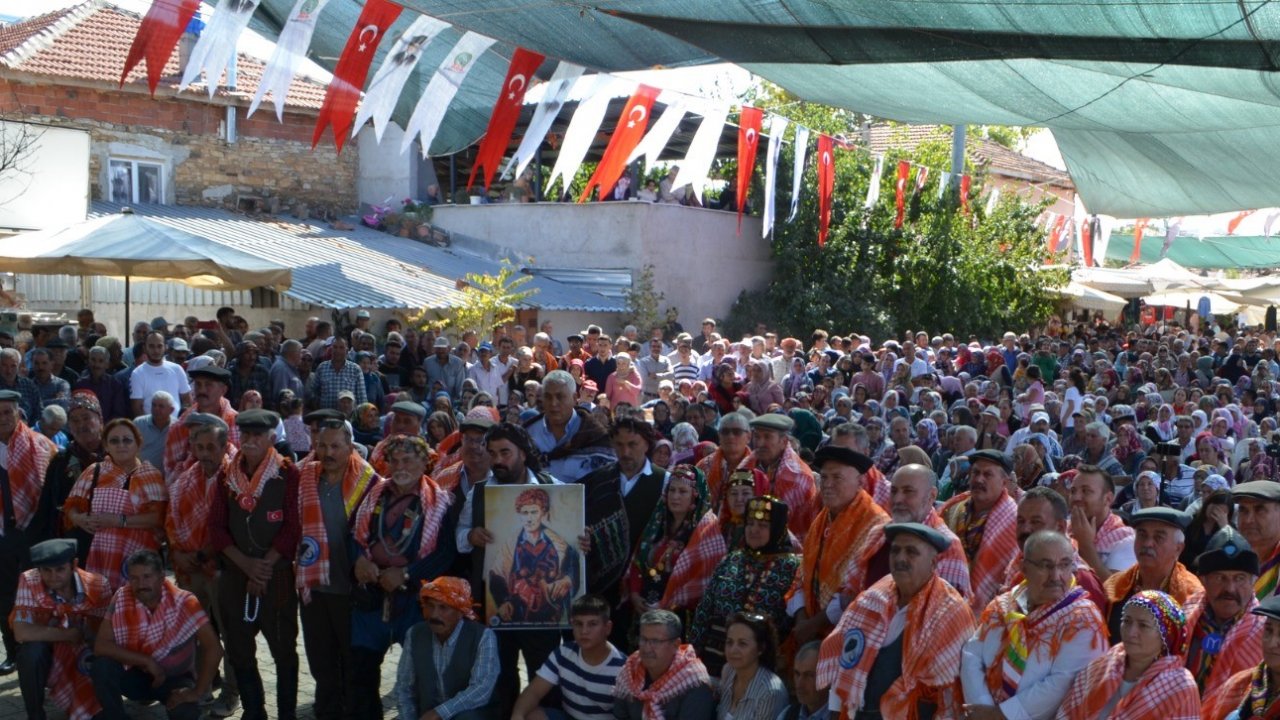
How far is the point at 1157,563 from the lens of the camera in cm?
475

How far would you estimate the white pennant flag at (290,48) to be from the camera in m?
9.27

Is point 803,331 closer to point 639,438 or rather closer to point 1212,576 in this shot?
point 639,438

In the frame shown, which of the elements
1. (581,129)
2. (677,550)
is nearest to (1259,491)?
(677,550)

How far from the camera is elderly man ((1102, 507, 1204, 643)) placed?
4742 millimetres

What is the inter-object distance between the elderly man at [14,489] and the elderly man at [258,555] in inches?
57.6

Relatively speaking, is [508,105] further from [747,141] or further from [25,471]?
[747,141]

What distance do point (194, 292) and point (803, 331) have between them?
10.1 metres

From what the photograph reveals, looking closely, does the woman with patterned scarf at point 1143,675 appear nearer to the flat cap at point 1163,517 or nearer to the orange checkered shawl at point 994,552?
the flat cap at point 1163,517

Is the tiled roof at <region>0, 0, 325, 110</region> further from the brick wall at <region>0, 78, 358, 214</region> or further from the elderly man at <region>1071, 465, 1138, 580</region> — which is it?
the elderly man at <region>1071, 465, 1138, 580</region>

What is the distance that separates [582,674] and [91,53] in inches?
711

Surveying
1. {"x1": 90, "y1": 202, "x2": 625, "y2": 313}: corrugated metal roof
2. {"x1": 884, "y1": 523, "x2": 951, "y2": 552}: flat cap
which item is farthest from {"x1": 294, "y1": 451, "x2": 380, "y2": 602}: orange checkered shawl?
{"x1": 90, "y1": 202, "x2": 625, "y2": 313}: corrugated metal roof

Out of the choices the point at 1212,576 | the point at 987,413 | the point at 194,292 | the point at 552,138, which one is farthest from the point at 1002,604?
the point at 552,138

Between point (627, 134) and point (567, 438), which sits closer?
point (567, 438)

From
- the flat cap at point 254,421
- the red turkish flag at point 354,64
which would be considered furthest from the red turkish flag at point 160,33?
the flat cap at point 254,421
